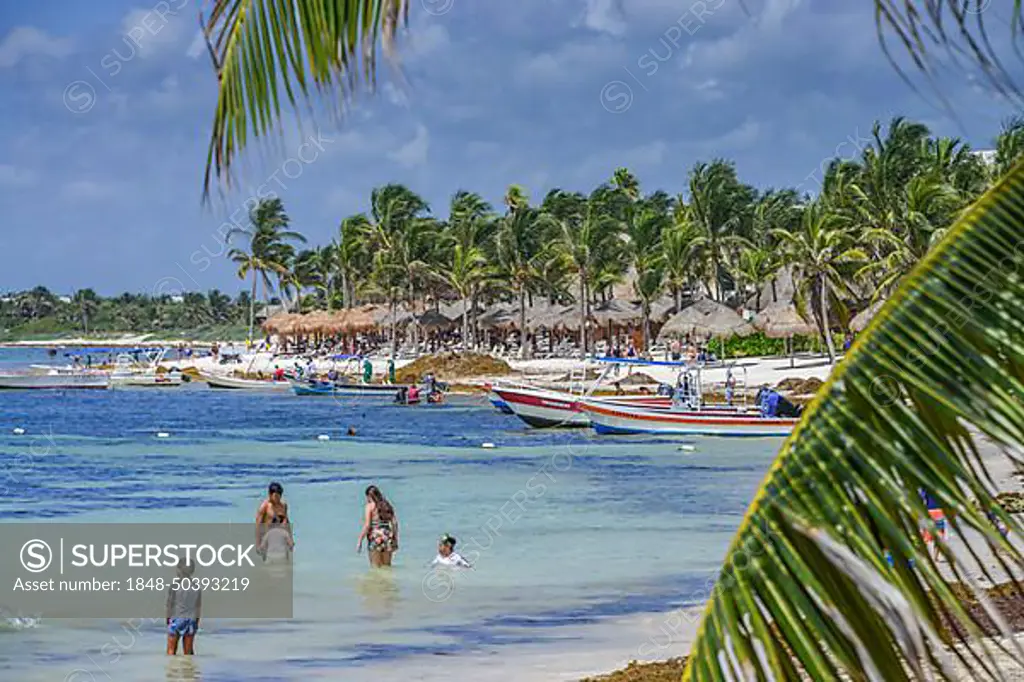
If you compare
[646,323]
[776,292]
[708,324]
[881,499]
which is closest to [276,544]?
[881,499]

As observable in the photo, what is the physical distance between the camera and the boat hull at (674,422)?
118ft

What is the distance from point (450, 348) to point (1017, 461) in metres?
83.2

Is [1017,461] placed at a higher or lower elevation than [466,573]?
higher

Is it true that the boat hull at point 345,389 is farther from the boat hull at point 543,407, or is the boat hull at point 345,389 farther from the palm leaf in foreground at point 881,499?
the palm leaf in foreground at point 881,499

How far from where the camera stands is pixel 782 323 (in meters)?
55.3

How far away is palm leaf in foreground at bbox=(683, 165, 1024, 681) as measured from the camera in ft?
6.81

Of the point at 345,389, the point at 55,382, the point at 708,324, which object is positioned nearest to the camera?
the point at 708,324

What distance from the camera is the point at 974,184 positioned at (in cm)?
5731

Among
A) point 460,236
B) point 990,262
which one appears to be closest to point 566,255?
point 460,236

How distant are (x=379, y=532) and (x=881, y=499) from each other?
1598cm

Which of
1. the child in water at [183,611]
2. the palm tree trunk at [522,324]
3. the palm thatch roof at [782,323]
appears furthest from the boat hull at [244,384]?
the child in water at [183,611]

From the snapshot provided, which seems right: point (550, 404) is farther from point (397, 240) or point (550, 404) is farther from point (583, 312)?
point (397, 240)

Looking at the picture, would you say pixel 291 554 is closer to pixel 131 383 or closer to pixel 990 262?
pixel 990 262

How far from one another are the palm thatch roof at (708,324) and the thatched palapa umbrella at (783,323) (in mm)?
2183
